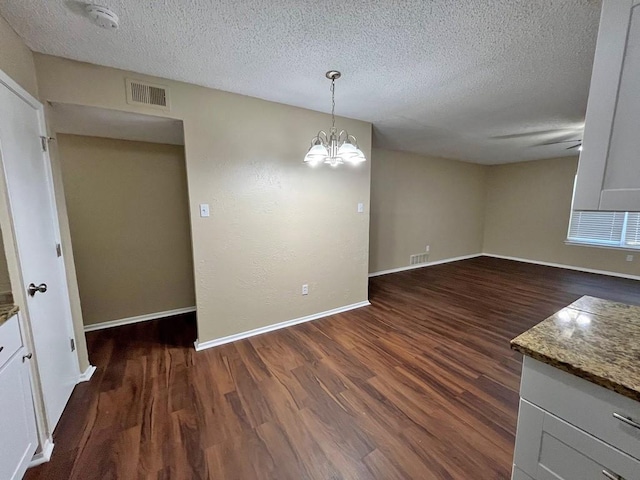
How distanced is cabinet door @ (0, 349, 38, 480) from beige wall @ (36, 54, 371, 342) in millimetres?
1232

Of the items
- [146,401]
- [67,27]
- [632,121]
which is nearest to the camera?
[632,121]

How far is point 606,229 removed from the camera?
5.21 metres

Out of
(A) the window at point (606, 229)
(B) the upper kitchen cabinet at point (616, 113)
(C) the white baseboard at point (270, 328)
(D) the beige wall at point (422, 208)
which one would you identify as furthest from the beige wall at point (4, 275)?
(A) the window at point (606, 229)

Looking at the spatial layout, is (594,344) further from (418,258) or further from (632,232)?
(632,232)

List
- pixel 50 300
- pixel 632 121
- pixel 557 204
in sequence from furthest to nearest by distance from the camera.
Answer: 1. pixel 557 204
2. pixel 50 300
3. pixel 632 121

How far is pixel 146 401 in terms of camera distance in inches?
76.5

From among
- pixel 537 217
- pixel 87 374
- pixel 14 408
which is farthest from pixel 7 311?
pixel 537 217

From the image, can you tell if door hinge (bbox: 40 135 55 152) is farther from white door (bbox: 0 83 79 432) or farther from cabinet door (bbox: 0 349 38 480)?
cabinet door (bbox: 0 349 38 480)

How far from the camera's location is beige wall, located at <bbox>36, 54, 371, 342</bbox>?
7.48 feet

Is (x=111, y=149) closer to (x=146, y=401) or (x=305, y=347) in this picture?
(x=146, y=401)

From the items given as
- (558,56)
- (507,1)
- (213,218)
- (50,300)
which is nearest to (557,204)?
(558,56)

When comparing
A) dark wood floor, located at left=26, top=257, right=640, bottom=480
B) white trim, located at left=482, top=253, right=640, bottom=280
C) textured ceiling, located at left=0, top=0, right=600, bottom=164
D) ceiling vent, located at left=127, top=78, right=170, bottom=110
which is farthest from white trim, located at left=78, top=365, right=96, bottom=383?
white trim, located at left=482, top=253, right=640, bottom=280

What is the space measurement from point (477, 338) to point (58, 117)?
4.44 meters

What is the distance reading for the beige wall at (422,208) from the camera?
5.18 meters
